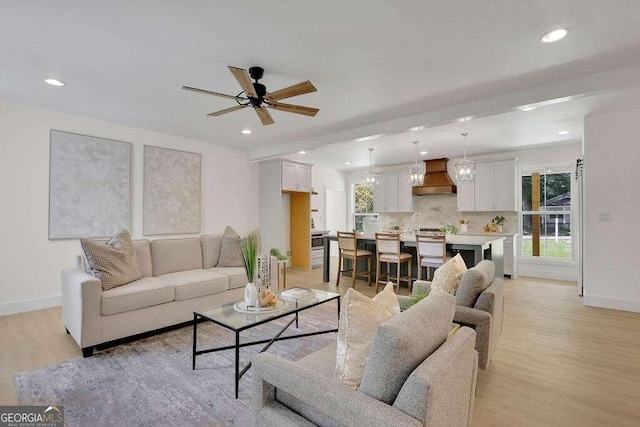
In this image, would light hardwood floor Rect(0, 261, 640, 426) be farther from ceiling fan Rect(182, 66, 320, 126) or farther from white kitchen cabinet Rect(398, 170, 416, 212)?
white kitchen cabinet Rect(398, 170, 416, 212)

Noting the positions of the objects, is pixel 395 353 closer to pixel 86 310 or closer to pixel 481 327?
pixel 481 327

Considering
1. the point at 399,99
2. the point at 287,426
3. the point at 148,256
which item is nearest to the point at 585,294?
the point at 399,99

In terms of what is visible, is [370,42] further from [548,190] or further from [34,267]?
[548,190]

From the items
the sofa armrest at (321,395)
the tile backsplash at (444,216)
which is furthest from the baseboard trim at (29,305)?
the tile backsplash at (444,216)

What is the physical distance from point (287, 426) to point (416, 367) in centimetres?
57

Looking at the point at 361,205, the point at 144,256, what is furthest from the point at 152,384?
the point at 361,205

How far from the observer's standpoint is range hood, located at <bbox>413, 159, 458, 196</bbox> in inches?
266

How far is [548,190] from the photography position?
6.09 m

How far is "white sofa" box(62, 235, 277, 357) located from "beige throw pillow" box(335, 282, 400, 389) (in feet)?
7.83

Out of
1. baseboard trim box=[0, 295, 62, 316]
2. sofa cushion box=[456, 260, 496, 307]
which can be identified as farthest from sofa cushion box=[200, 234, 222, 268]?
sofa cushion box=[456, 260, 496, 307]

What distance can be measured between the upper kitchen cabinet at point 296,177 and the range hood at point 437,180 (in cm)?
259

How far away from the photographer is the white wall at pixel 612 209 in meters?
3.88

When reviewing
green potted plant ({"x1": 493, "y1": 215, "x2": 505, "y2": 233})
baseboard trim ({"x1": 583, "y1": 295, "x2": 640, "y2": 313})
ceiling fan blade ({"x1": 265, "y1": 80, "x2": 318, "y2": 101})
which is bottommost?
baseboard trim ({"x1": 583, "y1": 295, "x2": 640, "y2": 313})

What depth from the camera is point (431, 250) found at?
452cm
